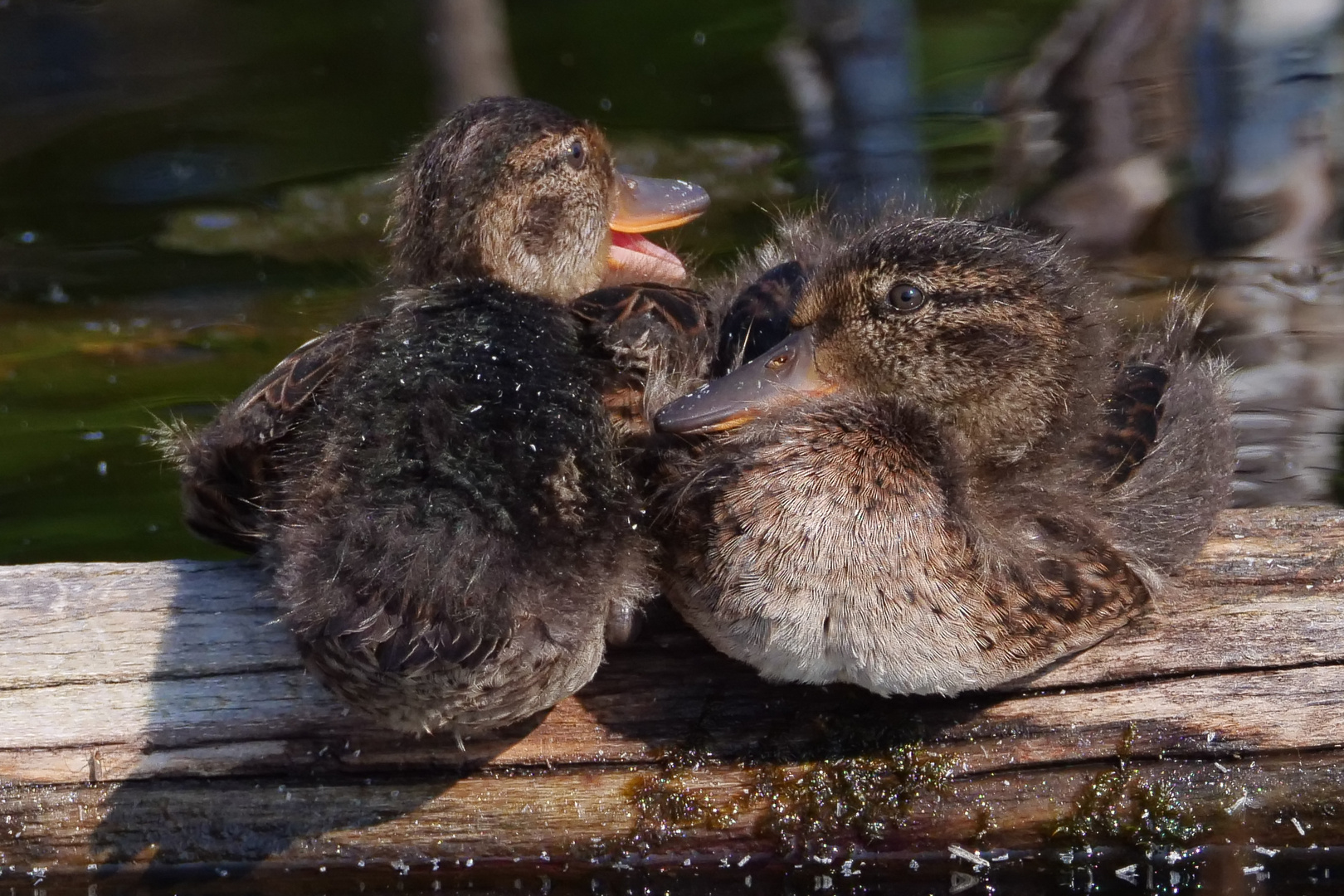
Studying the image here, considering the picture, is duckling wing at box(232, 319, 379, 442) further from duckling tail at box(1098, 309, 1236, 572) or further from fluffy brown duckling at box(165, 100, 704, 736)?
duckling tail at box(1098, 309, 1236, 572)

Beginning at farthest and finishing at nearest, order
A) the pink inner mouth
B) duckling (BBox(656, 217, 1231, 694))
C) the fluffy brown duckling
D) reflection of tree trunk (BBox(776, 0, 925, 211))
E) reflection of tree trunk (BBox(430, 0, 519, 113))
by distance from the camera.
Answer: reflection of tree trunk (BBox(430, 0, 519, 113)) → reflection of tree trunk (BBox(776, 0, 925, 211)) → the pink inner mouth → duckling (BBox(656, 217, 1231, 694)) → the fluffy brown duckling

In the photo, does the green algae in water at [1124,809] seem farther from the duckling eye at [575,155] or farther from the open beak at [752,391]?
the duckling eye at [575,155]

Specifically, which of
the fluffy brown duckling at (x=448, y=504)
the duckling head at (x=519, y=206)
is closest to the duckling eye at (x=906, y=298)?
the fluffy brown duckling at (x=448, y=504)

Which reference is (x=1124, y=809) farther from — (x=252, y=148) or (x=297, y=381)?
(x=252, y=148)

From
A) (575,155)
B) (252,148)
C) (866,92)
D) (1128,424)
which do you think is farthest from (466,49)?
(1128,424)

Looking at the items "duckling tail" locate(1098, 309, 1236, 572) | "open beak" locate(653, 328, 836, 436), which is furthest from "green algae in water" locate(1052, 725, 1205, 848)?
"open beak" locate(653, 328, 836, 436)
